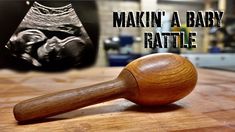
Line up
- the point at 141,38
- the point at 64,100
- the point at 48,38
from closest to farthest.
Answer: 1. the point at 64,100
2. the point at 48,38
3. the point at 141,38

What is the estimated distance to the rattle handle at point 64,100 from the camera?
0.23 metres

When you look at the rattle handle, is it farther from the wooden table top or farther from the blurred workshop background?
the blurred workshop background

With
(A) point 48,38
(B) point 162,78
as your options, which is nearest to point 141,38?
(A) point 48,38

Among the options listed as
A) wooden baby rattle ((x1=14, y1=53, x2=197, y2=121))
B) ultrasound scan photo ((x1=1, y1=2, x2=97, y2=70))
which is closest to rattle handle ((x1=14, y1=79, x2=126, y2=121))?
wooden baby rattle ((x1=14, y1=53, x2=197, y2=121))

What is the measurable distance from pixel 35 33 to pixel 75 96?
263 millimetres

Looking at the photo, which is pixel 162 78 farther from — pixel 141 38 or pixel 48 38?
pixel 141 38

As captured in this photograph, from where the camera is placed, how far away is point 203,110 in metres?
0.28

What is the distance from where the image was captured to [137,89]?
26cm

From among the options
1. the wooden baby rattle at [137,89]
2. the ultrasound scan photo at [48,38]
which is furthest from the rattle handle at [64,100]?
the ultrasound scan photo at [48,38]

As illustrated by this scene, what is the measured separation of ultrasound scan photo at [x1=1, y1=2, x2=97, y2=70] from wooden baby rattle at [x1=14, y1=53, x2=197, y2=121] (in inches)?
9.2

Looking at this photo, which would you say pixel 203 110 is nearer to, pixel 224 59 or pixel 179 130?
pixel 179 130

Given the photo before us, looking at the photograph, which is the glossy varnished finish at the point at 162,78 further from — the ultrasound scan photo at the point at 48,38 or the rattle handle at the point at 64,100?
the ultrasound scan photo at the point at 48,38

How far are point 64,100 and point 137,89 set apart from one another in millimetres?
79

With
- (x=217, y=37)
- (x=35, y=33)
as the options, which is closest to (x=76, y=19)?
(x=35, y=33)
